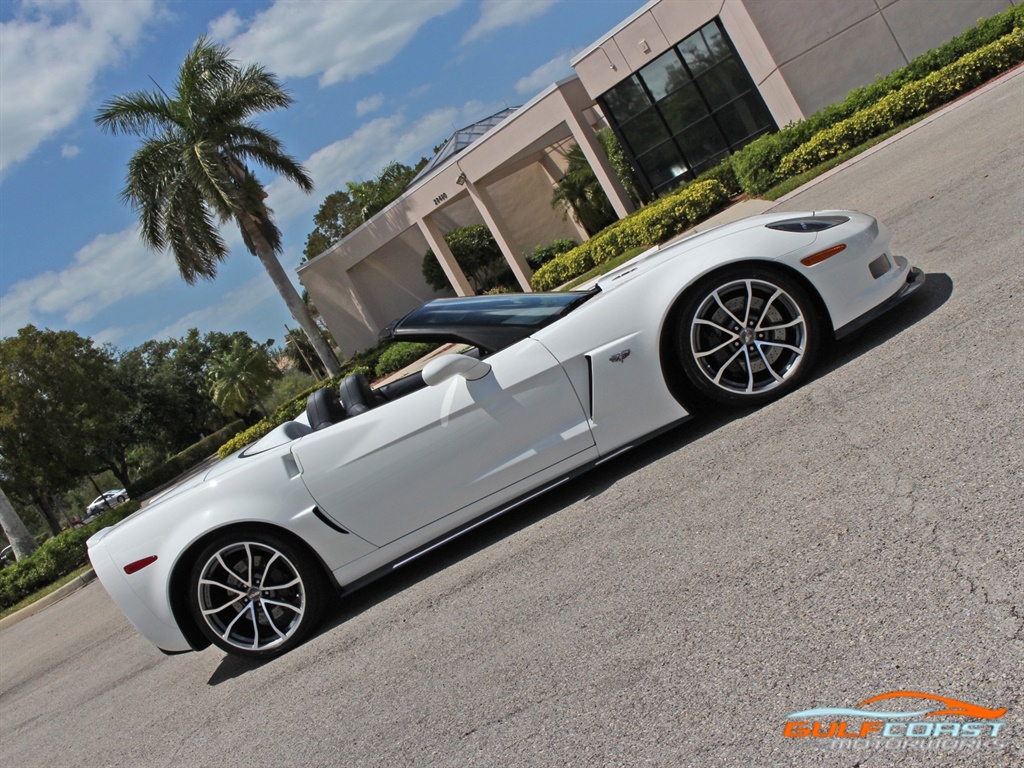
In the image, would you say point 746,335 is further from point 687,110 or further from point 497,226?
point 497,226

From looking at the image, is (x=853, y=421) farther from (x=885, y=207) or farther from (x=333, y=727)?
(x=885, y=207)

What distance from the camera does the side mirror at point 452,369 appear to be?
430 centimetres

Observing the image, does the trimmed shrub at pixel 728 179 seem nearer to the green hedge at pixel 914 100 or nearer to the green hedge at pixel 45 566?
the green hedge at pixel 914 100

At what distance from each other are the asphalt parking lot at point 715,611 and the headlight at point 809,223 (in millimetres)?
675

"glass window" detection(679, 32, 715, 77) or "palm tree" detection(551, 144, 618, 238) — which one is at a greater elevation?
"glass window" detection(679, 32, 715, 77)

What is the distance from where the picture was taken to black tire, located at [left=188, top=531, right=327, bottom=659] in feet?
14.8

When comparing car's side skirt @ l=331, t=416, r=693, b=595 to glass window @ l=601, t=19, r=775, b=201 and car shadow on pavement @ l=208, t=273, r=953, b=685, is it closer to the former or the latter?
car shadow on pavement @ l=208, t=273, r=953, b=685

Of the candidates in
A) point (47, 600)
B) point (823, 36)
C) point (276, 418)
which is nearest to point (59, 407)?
point (276, 418)

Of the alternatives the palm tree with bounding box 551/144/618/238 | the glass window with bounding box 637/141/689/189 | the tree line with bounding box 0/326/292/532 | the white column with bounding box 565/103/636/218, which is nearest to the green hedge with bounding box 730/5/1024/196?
the glass window with bounding box 637/141/689/189

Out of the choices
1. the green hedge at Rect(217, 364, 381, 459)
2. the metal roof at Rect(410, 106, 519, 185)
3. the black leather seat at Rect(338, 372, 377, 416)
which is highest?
the metal roof at Rect(410, 106, 519, 185)

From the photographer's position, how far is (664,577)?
3.36 m

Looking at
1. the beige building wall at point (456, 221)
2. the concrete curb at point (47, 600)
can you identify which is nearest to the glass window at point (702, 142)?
the beige building wall at point (456, 221)

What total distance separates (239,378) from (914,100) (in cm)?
4194

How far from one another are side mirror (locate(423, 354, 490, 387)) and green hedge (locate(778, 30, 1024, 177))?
1196cm
